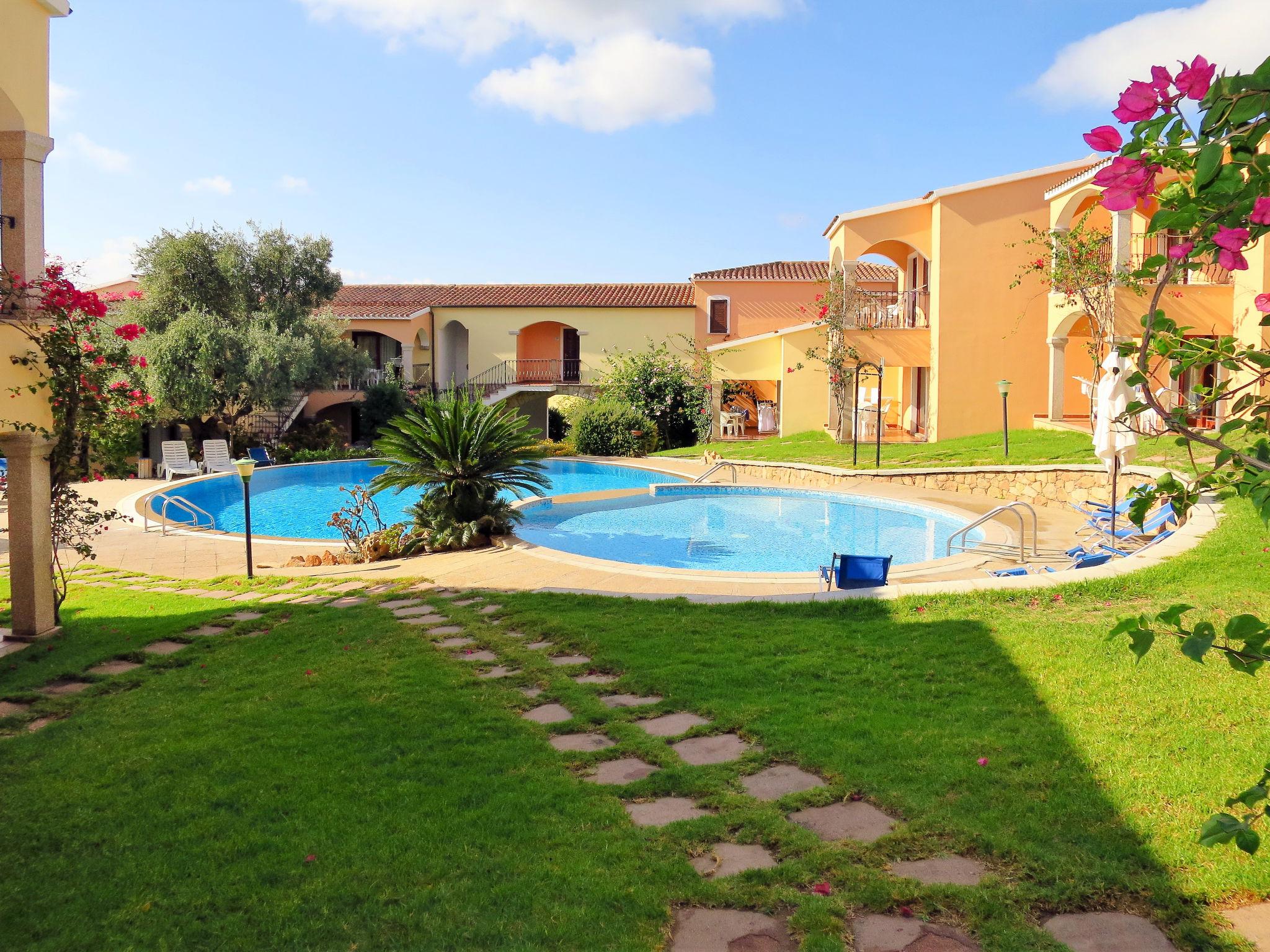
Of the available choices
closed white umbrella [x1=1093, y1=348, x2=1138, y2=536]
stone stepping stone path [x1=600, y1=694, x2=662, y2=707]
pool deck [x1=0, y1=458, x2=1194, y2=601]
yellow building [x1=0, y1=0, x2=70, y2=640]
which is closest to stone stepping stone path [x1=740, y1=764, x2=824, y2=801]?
stone stepping stone path [x1=600, y1=694, x2=662, y2=707]

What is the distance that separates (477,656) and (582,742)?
2.08 metres

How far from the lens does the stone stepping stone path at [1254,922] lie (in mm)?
3158

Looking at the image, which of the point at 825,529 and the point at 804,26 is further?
the point at 804,26

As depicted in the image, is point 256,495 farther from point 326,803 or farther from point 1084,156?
point 1084,156

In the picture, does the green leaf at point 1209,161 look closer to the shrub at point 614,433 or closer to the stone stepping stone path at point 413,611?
the stone stepping stone path at point 413,611

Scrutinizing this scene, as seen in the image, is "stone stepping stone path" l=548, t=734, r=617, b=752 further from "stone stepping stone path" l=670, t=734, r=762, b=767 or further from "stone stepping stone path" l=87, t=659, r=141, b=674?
"stone stepping stone path" l=87, t=659, r=141, b=674

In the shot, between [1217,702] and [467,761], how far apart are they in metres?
4.04

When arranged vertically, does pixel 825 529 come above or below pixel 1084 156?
below

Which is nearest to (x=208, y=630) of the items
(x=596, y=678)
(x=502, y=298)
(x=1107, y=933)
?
(x=596, y=678)

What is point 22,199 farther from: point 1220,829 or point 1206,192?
point 1220,829

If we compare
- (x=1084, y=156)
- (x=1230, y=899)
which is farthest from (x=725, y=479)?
(x=1230, y=899)

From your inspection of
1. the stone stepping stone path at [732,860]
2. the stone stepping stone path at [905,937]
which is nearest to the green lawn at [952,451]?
the stone stepping stone path at [732,860]

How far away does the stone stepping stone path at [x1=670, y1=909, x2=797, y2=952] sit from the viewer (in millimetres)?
3254

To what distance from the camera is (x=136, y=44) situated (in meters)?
11.9
